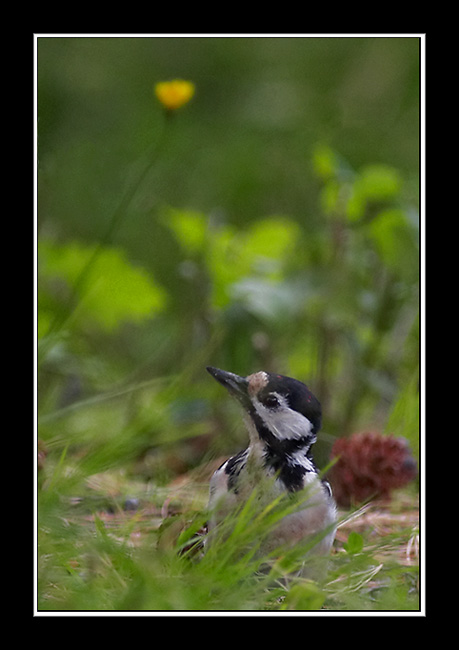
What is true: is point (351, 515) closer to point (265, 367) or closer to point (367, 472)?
point (367, 472)

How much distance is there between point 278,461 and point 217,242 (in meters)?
1.22

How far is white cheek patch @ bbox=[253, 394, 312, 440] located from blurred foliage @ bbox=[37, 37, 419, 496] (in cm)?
50

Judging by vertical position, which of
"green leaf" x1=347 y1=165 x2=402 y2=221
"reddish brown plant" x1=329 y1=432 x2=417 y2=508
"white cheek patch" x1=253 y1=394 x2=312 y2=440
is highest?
"green leaf" x1=347 y1=165 x2=402 y2=221

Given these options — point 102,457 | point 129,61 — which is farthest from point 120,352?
point 129,61

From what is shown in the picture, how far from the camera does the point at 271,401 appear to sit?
1.69m

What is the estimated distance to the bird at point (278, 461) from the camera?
1617 mm

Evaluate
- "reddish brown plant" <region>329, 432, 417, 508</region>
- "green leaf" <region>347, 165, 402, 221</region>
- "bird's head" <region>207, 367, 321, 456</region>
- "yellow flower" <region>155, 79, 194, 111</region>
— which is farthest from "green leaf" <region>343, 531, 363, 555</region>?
"green leaf" <region>347, 165, 402, 221</region>

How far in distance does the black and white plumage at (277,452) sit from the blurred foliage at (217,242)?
44cm

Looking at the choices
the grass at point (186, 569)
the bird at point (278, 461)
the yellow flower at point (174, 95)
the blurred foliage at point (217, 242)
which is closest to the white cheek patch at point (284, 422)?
the bird at point (278, 461)

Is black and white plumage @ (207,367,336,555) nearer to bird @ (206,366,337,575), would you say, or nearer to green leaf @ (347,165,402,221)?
bird @ (206,366,337,575)

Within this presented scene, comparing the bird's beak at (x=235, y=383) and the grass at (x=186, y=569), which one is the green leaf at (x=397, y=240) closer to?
the grass at (x=186, y=569)

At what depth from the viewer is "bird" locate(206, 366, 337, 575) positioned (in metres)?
1.62

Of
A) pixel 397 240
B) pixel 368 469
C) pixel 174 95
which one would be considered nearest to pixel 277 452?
pixel 368 469

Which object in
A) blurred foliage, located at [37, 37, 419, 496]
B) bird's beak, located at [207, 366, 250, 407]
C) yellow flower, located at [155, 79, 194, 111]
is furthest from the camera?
blurred foliage, located at [37, 37, 419, 496]
